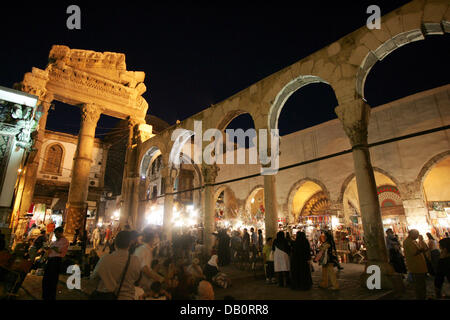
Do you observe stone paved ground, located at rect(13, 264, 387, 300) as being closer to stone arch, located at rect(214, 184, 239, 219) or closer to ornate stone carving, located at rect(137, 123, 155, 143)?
ornate stone carving, located at rect(137, 123, 155, 143)

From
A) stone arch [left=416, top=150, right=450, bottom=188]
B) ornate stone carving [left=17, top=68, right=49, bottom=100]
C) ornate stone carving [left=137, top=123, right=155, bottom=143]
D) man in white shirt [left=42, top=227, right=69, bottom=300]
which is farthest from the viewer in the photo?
ornate stone carving [left=137, top=123, right=155, bottom=143]

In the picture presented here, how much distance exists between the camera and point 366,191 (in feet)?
18.4

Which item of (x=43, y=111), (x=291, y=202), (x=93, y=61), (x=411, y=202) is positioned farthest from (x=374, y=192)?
(x=93, y=61)

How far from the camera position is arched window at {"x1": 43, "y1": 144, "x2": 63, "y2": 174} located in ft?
62.6

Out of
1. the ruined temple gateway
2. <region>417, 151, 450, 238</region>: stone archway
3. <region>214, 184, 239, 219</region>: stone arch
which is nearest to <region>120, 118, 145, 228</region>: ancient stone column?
the ruined temple gateway

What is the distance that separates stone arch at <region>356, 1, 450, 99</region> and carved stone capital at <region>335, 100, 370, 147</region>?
40 cm

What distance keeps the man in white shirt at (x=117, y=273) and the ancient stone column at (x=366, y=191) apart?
5008 mm

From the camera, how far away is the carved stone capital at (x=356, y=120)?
19.5 feet

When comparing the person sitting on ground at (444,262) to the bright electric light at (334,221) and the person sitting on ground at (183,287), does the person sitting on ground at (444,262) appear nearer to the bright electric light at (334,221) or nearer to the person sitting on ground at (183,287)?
the person sitting on ground at (183,287)

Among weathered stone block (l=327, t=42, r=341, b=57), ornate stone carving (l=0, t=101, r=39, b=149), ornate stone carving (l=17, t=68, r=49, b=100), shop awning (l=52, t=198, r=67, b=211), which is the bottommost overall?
shop awning (l=52, t=198, r=67, b=211)

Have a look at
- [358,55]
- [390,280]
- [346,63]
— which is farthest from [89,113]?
[390,280]
